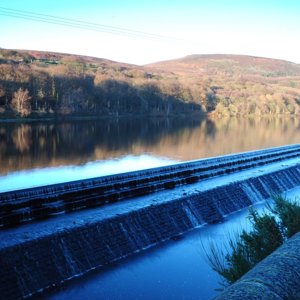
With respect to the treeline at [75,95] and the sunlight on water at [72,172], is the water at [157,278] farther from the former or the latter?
the treeline at [75,95]

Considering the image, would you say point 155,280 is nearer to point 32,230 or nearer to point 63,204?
point 32,230

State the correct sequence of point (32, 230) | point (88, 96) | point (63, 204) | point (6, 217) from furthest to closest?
point (88, 96), point (63, 204), point (6, 217), point (32, 230)

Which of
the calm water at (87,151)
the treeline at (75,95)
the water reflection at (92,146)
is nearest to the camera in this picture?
the calm water at (87,151)

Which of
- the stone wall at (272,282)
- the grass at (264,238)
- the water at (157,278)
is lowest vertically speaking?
the water at (157,278)

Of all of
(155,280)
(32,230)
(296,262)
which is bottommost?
(155,280)

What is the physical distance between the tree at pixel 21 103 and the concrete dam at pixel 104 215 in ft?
77.2

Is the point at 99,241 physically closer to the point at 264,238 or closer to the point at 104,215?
the point at 104,215

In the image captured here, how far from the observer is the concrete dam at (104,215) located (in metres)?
6.84

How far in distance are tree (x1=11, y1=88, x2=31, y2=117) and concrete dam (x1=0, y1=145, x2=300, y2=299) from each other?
23543 millimetres

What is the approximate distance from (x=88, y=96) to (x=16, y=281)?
38.5 m

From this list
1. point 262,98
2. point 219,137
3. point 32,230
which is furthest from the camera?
point 262,98

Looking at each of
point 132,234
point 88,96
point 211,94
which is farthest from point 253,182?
point 211,94

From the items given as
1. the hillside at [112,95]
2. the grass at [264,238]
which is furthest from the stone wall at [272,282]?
the hillside at [112,95]

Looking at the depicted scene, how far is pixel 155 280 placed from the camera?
719 cm
